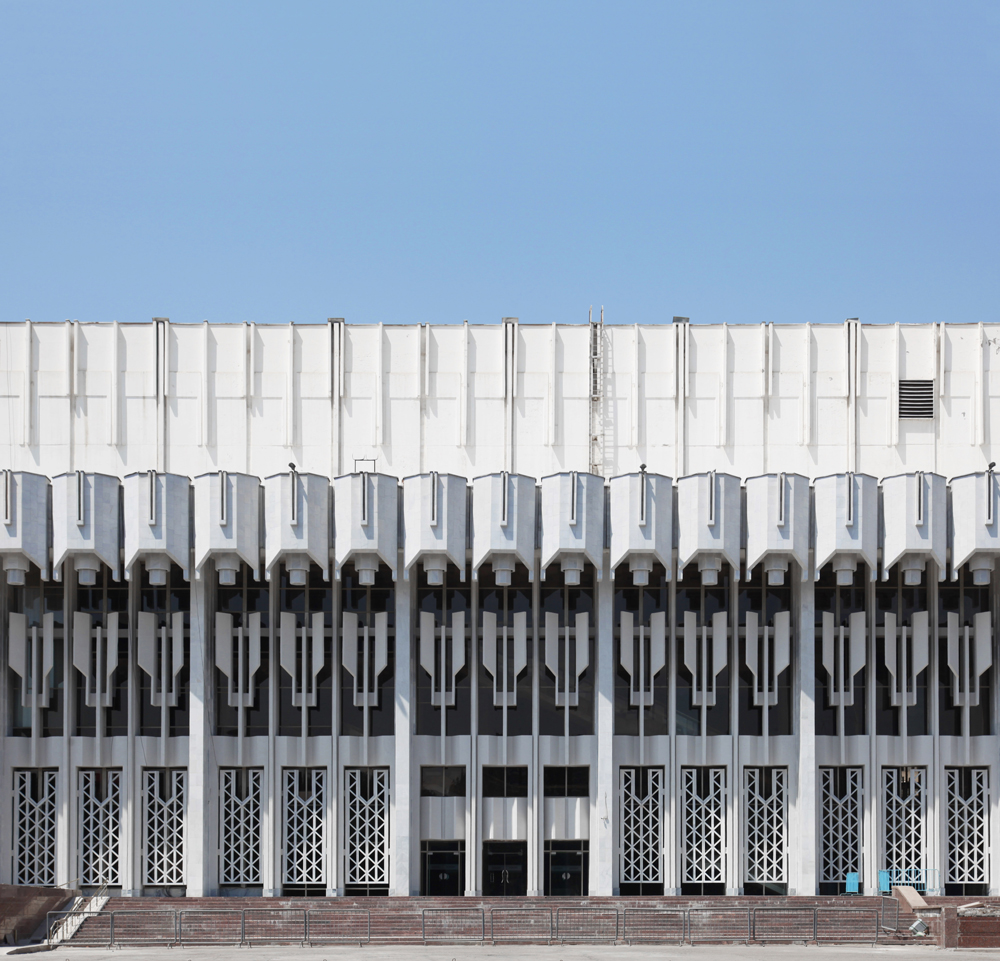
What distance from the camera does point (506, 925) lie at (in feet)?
127

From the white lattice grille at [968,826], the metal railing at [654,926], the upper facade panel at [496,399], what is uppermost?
the upper facade panel at [496,399]

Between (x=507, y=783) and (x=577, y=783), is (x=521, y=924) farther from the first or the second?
(x=577, y=783)

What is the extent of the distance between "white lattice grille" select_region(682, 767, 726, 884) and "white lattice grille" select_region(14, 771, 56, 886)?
19.5 m

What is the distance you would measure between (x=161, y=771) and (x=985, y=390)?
94.3ft

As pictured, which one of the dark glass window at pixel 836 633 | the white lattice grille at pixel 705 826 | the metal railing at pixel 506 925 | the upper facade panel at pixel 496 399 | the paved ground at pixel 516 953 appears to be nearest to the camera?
the paved ground at pixel 516 953

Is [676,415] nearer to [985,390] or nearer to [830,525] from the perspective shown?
[830,525]

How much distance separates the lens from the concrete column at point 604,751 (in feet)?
140

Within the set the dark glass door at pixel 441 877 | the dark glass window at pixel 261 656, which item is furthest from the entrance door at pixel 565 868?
the dark glass window at pixel 261 656

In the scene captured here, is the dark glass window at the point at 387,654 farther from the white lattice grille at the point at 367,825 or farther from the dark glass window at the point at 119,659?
the dark glass window at the point at 119,659

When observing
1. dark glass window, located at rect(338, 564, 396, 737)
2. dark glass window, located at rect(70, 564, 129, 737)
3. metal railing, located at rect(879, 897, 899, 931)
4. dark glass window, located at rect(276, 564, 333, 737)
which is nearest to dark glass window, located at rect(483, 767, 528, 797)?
dark glass window, located at rect(338, 564, 396, 737)

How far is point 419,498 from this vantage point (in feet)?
139

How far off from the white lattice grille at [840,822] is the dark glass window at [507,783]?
363 inches

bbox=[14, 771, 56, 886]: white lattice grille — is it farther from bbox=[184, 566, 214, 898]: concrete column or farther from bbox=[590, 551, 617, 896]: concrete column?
bbox=[590, 551, 617, 896]: concrete column

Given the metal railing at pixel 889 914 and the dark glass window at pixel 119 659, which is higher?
the dark glass window at pixel 119 659
